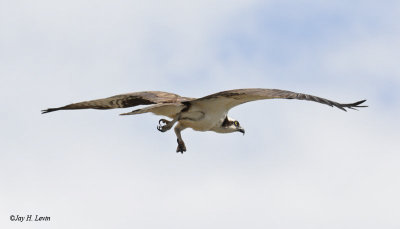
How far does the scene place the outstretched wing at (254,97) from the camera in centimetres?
2083

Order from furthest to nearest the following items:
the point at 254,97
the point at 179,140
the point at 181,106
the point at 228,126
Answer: the point at 228,126 < the point at 179,140 < the point at 181,106 < the point at 254,97

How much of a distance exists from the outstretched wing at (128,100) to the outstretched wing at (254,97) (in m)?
0.56

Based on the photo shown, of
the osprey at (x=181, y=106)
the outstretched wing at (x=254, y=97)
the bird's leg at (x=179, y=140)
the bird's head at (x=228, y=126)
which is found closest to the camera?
the outstretched wing at (x=254, y=97)

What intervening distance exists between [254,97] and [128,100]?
2780mm

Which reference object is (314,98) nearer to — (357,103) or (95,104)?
(357,103)

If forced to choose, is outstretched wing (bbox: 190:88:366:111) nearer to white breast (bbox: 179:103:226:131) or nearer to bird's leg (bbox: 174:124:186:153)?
white breast (bbox: 179:103:226:131)

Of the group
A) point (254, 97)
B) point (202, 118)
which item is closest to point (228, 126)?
point (202, 118)

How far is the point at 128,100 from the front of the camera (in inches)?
902

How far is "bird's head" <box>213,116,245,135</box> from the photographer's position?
23.6 meters

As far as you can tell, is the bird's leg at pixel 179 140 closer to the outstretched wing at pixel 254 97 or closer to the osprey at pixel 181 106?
the osprey at pixel 181 106

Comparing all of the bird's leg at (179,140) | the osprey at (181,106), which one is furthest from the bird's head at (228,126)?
the bird's leg at (179,140)

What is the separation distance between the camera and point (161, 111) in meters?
22.8

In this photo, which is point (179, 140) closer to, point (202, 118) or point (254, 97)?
point (202, 118)

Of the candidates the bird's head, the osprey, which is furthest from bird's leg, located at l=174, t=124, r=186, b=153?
the bird's head
